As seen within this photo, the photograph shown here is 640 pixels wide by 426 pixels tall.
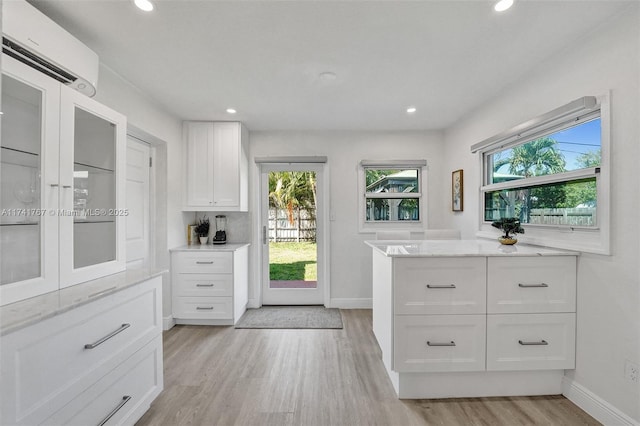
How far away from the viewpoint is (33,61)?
1.56m

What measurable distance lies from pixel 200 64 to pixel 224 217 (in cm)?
204

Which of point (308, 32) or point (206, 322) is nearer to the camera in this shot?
point (308, 32)

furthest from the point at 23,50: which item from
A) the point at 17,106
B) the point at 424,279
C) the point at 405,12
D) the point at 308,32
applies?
the point at 424,279

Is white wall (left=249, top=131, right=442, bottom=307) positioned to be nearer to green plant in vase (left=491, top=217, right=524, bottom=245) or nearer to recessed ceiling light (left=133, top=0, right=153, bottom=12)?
green plant in vase (left=491, top=217, right=524, bottom=245)

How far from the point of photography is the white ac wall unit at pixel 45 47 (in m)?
1.43

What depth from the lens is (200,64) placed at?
2.31 metres

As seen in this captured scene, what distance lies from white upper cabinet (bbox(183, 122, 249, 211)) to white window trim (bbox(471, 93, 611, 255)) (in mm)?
2676

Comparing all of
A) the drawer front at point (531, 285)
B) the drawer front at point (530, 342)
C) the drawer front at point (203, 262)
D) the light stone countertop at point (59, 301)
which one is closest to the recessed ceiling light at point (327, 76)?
the drawer front at point (531, 285)

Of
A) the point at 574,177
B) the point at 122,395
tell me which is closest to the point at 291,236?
the point at 122,395

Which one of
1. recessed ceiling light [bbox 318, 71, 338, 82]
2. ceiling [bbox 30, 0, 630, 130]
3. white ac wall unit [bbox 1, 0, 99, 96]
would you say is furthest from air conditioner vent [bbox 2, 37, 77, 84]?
recessed ceiling light [bbox 318, 71, 338, 82]

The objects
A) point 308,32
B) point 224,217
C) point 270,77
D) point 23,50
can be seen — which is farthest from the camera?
point 224,217

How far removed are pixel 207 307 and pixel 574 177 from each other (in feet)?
11.3

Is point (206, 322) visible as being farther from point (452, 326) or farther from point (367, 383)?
point (452, 326)

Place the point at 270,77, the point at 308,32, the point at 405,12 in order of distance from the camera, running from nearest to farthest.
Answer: the point at 405,12 < the point at 308,32 < the point at 270,77
